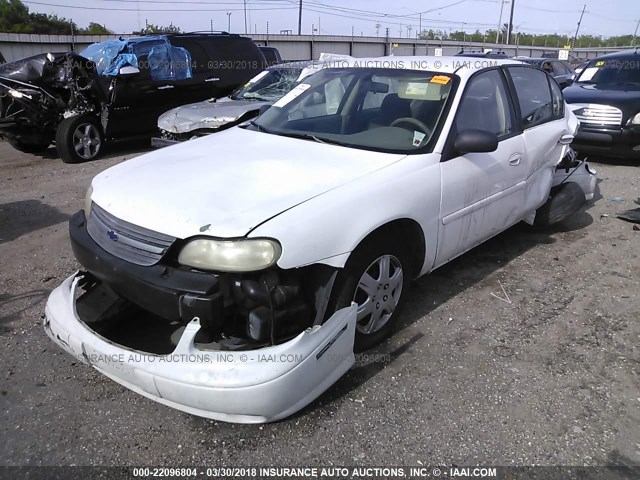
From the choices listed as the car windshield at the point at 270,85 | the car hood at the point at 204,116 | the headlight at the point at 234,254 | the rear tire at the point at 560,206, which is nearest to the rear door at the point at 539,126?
the rear tire at the point at 560,206

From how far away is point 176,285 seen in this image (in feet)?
7.48

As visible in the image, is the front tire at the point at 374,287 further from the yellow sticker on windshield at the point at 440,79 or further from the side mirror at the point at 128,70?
the side mirror at the point at 128,70

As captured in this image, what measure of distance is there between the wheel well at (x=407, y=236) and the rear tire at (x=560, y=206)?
7.62ft

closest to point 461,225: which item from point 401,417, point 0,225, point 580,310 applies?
point 580,310

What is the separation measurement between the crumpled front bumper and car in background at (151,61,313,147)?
5.45m

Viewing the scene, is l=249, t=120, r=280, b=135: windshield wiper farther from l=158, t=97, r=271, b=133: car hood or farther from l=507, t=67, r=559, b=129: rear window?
l=158, t=97, r=271, b=133: car hood

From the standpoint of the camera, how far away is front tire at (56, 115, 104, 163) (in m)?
8.26

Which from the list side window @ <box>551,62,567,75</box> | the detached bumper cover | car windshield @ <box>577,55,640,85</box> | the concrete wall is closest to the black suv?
the detached bumper cover

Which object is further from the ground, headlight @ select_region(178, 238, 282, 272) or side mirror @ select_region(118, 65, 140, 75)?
side mirror @ select_region(118, 65, 140, 75)

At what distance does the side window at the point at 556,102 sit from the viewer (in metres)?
4.76

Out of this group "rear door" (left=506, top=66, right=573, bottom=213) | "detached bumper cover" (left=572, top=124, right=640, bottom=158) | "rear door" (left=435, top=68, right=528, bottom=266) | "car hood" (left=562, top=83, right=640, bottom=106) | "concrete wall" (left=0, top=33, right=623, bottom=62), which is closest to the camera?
"rear door" (left=435, top=68, right=528, bottom=266)

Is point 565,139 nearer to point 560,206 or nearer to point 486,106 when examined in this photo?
point 560,206

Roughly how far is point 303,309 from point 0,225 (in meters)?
4.46

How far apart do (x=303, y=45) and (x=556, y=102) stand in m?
29.4
